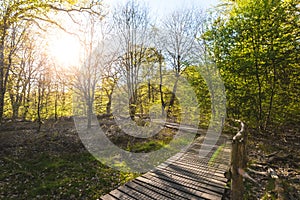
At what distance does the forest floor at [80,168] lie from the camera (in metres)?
4.03

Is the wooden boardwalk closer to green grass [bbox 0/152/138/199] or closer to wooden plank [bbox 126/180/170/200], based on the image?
wooden plank [bbox 126/180/170/200]

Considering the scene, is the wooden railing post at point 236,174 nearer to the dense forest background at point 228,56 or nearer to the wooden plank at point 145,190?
the wooden plank at point 145,190

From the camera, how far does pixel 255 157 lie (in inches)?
207

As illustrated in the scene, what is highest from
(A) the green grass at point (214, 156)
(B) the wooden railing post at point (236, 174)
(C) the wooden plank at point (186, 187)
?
(B) the wooden railing post at point (236, 174)

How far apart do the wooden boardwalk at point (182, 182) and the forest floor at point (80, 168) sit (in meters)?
0.66

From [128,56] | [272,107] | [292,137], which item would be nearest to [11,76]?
[128,56]

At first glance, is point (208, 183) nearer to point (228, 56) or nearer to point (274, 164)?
point (274, 164)

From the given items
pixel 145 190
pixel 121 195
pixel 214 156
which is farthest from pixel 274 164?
pixel 121 195

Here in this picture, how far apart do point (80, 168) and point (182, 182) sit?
142 inches

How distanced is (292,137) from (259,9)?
15.8ft

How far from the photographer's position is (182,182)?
3.97m

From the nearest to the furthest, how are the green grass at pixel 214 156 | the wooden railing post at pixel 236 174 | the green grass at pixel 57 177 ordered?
the wooden railing post at pixel 236 174, the green grass at pixel 57 177, the green grass at pixel 214 156

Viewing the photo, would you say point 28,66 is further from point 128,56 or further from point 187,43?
point 187,43

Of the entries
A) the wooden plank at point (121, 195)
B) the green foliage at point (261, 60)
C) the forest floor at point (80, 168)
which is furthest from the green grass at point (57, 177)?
the green foliage at point (261, 60)
